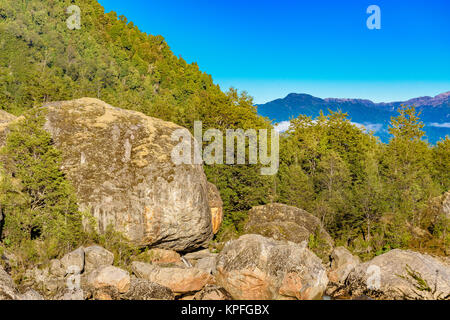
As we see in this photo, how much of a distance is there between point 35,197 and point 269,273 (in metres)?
15.5

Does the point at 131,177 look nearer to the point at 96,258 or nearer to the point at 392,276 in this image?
the point at 96,258

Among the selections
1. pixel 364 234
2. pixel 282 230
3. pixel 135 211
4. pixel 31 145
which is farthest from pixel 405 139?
pixel 31 145

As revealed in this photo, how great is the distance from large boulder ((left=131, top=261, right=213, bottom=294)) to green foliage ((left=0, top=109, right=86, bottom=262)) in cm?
452

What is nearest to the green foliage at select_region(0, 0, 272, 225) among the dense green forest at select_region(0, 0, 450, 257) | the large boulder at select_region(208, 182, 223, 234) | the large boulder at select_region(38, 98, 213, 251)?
the dense green forest at select_region(0, 0, 450, 257)

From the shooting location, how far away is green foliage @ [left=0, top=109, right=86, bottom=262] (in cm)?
2084

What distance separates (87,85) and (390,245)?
60559 millimetres

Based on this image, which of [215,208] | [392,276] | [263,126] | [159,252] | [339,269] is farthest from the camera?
[263,126]

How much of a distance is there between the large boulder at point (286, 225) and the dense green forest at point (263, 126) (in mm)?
1516

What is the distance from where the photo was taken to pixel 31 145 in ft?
73.5

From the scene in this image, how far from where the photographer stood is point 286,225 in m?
34.5

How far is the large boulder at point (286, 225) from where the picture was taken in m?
33.4

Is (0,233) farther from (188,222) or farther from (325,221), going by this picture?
(325,221)

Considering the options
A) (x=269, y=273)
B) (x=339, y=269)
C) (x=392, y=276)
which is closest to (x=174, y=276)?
(x=269, y=273)

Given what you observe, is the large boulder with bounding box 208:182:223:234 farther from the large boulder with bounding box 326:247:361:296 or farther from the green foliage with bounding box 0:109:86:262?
the green foliage with bounding box 0:109:86:262
